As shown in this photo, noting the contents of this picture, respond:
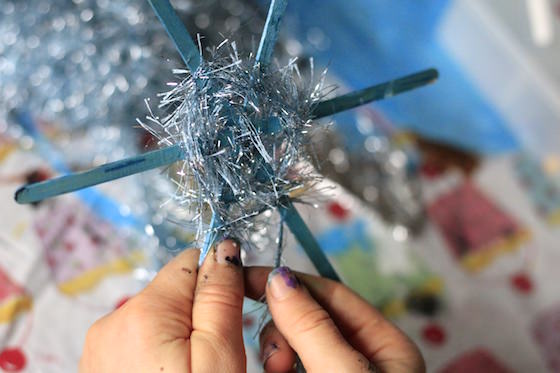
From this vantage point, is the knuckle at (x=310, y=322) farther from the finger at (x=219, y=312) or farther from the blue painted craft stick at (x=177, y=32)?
the blue painted craft stick at (x=177, y=32)

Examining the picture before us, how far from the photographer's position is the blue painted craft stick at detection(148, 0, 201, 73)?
12.0 inches

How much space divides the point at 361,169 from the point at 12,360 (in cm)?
45

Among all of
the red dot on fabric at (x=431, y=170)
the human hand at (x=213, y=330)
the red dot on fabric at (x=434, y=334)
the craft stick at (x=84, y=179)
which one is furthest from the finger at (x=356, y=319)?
the red dot on fabric at (x=431, y=170)

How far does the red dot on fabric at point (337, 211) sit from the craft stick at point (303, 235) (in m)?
0.25

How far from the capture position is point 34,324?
51 cm

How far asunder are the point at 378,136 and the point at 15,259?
0.47 metres

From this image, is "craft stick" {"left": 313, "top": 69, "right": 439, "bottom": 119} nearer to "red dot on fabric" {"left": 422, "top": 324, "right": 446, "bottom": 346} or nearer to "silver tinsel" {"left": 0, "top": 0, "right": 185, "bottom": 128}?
"silver tinsel" {"left": 0, "top": 0, "right": 185, "bottom": 128}

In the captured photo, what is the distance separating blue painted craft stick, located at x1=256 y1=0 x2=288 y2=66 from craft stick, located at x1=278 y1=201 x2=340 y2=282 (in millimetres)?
100

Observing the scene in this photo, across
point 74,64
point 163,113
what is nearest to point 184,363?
point 163,113

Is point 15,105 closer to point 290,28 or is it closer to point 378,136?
point 290,28

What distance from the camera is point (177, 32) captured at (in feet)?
1.03

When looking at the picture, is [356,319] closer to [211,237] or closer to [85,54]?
[211,237]

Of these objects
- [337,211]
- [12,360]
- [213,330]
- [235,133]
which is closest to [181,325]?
[213,330]

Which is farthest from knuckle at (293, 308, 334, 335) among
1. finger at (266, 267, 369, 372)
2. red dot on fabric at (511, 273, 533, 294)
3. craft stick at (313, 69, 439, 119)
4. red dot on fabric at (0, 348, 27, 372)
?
red dot on fabric at (511, 273, 533, 294)
